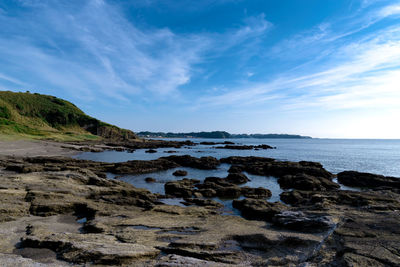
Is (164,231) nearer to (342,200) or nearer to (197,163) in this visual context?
(342,200)

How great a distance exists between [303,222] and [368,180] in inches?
884

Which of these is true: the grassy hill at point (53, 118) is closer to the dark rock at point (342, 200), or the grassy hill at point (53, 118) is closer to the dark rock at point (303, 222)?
the dark rock at point (342, 200)

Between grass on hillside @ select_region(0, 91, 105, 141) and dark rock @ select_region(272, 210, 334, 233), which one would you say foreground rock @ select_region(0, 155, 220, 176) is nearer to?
dark rock @ select_region(272, 210, 334, 233)

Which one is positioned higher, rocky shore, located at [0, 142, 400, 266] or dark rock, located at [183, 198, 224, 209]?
rocky shore, located at [0, 142, 400, 266]

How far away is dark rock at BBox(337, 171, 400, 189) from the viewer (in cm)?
2446

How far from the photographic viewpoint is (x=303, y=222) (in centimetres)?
995

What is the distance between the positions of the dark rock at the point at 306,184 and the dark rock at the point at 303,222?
43.1 feet

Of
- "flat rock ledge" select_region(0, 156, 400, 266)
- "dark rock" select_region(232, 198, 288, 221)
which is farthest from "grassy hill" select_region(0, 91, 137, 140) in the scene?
"dark rock" select_region(232, 198, 288, 221)

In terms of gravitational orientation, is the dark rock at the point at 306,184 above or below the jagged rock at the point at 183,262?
below

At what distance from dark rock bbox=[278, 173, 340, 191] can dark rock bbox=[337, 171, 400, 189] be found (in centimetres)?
442

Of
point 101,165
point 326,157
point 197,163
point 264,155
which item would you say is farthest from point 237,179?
point 326,157

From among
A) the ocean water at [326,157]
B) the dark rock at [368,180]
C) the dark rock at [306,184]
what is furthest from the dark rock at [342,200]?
the ocean water at [326,157]

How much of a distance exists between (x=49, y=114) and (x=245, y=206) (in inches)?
4925

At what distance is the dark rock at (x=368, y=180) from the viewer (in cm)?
2446
